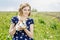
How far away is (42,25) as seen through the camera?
10.0 metres

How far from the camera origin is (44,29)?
9.59m

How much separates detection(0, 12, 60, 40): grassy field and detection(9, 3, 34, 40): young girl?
2.97 m

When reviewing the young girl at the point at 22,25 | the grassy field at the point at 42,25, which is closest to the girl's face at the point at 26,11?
the young girl at the point at 22,25

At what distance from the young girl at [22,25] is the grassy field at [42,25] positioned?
9.73ft

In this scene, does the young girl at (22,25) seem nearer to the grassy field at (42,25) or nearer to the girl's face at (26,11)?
the girl's face at (26,11)

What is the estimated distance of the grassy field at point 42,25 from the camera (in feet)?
26.0

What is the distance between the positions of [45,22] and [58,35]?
136 centimetres

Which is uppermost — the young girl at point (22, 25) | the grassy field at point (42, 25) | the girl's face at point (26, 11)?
the girl's face at point (26, 11)

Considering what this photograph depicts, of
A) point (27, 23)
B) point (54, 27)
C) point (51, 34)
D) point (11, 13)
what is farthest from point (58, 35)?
point (27, 23)

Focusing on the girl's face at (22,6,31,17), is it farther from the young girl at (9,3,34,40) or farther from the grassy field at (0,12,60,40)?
the grassy field at (0,12,60,40)

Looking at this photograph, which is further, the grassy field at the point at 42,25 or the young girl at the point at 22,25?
the grassy field at the point at 42,25

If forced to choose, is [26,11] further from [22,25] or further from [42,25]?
[42,25]

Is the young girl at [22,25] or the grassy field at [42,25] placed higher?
the young girl at [22,25]

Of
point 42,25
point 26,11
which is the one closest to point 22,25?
point 26,11
